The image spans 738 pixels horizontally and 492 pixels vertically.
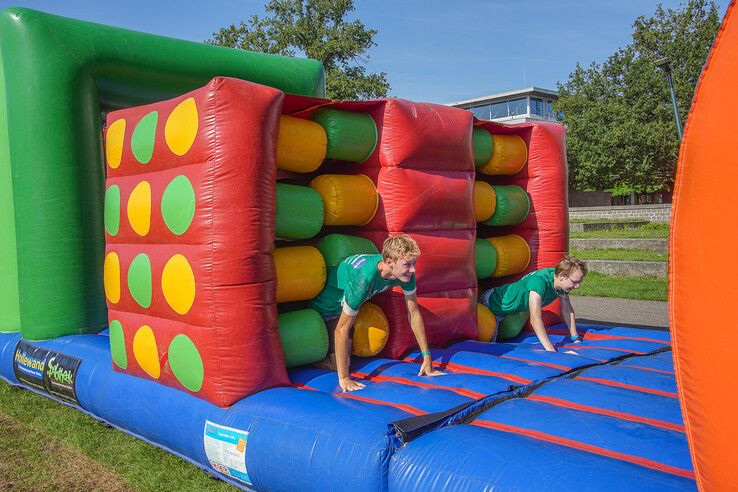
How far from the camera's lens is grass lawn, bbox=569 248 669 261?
11384 millimetres

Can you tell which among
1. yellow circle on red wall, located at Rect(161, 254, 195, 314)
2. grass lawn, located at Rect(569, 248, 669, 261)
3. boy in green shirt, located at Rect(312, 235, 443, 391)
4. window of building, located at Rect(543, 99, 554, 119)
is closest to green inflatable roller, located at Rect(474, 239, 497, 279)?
boy in green shirt, located at Rect(312, 235, 443, 391)

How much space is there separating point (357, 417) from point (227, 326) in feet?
2.86

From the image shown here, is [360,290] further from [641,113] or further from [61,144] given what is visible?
[641,113]

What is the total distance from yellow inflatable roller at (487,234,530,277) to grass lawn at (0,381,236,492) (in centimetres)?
281

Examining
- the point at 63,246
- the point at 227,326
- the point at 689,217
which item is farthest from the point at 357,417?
the point at 63,246

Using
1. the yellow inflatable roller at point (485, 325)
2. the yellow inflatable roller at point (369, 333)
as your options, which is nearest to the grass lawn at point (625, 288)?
the yellow inflatable roller at point (485, 325)

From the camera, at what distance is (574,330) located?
4668mm

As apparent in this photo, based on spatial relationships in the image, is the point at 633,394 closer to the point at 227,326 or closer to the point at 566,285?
the point at 566,285

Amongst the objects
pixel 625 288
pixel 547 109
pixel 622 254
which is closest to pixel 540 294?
pixel 625 288

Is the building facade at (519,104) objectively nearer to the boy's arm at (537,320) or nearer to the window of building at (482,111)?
the window of building at (482,111)

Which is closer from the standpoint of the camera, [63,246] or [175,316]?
[175,316]

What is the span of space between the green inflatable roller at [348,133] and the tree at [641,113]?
852 inches

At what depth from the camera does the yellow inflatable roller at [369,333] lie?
3896mm

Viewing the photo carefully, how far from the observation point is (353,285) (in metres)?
3.48
